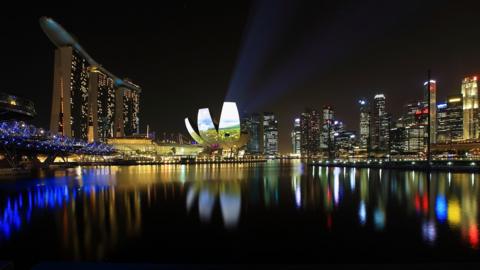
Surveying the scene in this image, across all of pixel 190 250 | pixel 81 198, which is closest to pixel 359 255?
pixel 190 250

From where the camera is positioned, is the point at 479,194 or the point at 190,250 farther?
the point at 479,194

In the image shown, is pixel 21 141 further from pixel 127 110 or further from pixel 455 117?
pixel 127 110

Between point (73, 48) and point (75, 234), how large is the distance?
9891 cm

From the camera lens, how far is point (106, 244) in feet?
25.2

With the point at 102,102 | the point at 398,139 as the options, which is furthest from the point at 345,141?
the point at 102,102

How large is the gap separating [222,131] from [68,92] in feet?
127

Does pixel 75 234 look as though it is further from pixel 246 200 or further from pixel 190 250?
pixel 246 200

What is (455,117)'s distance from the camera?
393 feet

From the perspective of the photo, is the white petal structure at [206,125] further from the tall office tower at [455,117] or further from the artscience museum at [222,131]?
the tall office tower at [455,117]

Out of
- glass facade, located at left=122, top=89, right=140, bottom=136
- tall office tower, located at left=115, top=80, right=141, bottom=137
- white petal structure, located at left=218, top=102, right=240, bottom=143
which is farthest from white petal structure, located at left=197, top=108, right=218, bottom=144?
glass facade, located at left=122, top=89, right=140, bottom=136

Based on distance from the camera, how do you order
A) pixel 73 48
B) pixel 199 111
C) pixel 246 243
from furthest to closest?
pixel 199 111 → pixel 73 48 → pixel 246 243

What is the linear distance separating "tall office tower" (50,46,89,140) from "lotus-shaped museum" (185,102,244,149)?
29359 mm

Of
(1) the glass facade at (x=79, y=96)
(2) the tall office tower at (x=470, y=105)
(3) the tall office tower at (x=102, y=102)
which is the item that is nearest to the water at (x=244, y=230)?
(1) the glass facade at (x=79, y=96)

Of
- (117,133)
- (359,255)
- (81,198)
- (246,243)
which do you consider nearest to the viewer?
(359,255)
